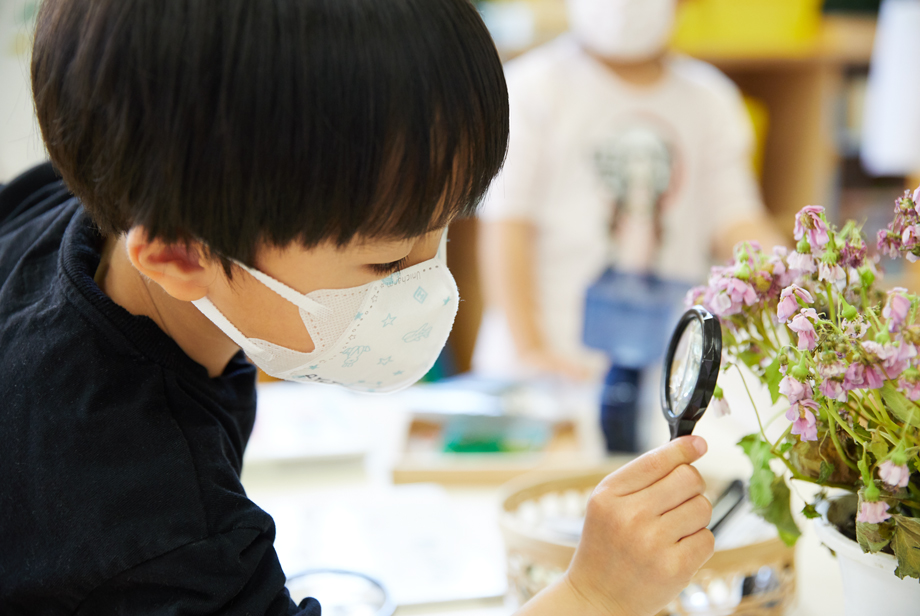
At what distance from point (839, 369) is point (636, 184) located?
1412 mm

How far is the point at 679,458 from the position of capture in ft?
1.63

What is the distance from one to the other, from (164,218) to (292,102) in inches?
4.1

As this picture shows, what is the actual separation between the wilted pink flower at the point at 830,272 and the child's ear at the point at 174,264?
0.36 metres

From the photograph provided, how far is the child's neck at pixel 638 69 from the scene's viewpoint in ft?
5.88

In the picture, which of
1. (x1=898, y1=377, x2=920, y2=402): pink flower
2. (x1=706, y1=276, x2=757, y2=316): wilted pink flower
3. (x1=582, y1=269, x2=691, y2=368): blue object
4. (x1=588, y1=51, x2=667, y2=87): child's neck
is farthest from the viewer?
(x1=588, y1=51, x2=667, y2=87): child's neck

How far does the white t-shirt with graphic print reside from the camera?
5.60 ft

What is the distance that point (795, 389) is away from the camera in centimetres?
37

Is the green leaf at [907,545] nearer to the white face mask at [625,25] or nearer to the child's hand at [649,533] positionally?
the child's hand at [649,533]

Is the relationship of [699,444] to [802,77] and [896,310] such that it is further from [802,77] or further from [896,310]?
[802,77]

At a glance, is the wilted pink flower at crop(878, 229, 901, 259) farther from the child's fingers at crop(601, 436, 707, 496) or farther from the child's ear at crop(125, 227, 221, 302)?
the child's ear at crop(125, 227, 221, 302)

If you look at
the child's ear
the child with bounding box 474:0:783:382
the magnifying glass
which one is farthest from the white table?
the child with bounding box 474:0:783:382

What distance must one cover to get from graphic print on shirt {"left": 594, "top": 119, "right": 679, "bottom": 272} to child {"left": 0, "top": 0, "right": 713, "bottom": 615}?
3.99ft

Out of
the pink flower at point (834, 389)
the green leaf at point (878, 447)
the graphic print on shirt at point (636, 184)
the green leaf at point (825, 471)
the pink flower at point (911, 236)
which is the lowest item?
the graphic print on shirt at point (636, 184)

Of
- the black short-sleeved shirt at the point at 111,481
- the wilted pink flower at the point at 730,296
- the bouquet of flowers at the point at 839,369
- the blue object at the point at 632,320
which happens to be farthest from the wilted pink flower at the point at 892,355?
the blue object at the point at 632,320
